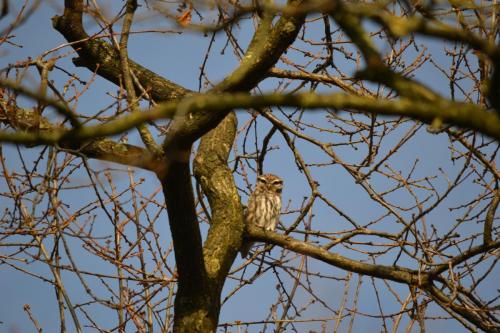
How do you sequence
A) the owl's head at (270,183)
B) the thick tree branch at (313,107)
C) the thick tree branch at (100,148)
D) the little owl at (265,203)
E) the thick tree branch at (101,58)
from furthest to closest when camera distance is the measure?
1. the owl's head at (270,183)
2. the little owl at (265,203)
3. the thick tree branch at (101,58)
4. the thick tree branch at (100,148)
5. the thick tree branch at (313,107)

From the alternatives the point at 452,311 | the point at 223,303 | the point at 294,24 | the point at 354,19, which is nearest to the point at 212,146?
the point at 223,303

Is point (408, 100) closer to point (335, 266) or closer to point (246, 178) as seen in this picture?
point (335, 266)

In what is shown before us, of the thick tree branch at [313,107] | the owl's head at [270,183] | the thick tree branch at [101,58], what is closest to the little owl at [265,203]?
the owl's head at [270,183]

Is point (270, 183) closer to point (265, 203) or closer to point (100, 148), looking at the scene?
point (265, 203)

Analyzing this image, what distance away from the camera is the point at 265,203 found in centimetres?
988

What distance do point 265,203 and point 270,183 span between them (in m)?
0.75

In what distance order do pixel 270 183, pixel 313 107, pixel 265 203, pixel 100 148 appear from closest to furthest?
pixel 313 107
pixel 100 148
pixel 265 203
pixel 270 183

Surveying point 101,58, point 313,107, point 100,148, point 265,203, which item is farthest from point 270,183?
point 313,107

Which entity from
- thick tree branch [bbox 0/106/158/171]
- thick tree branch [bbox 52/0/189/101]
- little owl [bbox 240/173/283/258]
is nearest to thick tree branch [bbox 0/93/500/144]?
thick tree branch [bbox 0/106/158/171]

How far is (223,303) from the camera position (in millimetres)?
6406

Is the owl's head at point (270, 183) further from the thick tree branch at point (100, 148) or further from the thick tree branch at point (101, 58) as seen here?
the thick tree branch at point (100, 148)

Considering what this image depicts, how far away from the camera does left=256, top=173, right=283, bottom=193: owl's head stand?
10344 millimetres

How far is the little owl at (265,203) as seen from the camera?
31.5ft

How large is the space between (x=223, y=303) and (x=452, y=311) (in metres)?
2.21
